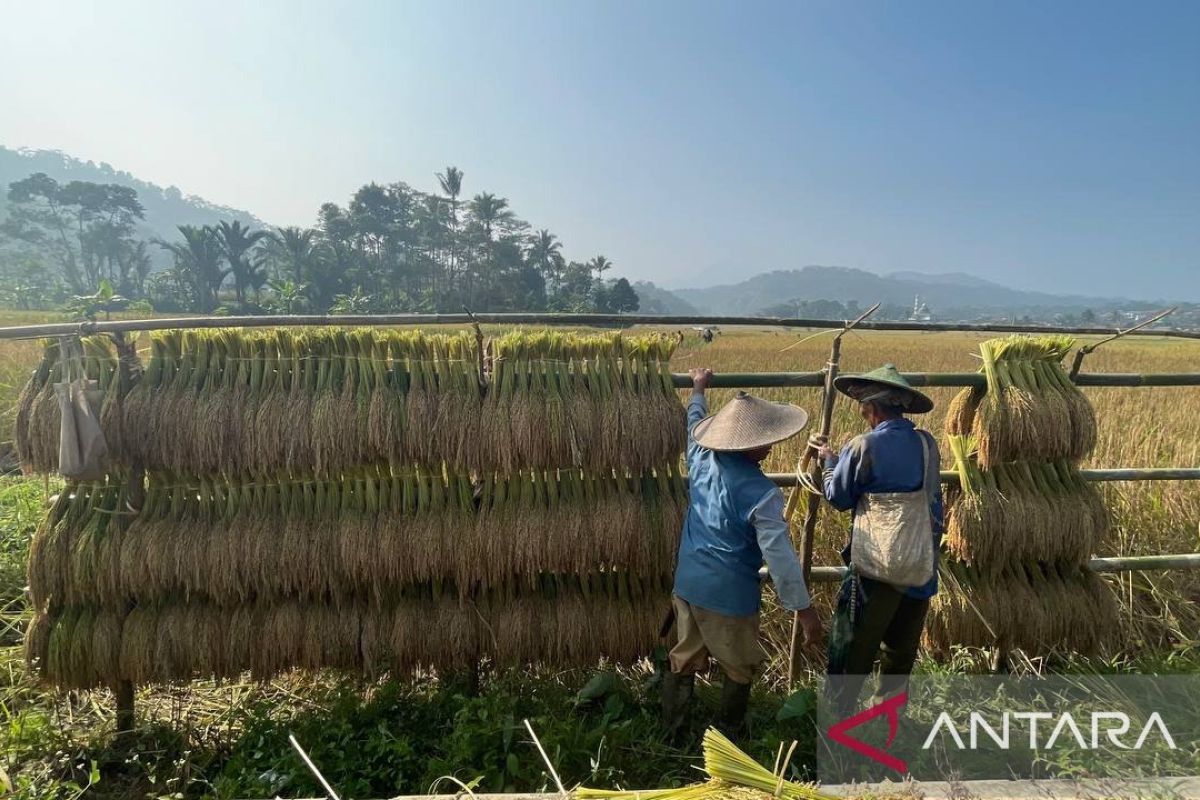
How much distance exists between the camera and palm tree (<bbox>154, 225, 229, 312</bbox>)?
4744 cm

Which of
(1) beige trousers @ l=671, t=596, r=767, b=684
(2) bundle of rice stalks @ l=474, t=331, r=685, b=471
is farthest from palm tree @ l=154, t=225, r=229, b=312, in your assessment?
(1) beige trousers @ l=671, t=596, r=767, b=684

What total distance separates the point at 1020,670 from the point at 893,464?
80.1 inches

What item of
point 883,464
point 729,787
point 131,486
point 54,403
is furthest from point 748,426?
point 54,403

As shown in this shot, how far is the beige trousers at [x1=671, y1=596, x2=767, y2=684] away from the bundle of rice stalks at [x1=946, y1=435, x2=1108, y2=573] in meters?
1.51

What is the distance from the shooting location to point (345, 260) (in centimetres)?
5875

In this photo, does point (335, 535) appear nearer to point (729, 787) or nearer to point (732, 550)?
point (732, 550)

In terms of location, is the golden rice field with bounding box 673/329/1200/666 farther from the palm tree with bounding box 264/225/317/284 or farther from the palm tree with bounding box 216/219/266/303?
the palm tree with bounding box 264/225/317/284

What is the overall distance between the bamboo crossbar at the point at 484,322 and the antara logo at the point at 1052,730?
7.22ft

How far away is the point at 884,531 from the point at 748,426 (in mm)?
837

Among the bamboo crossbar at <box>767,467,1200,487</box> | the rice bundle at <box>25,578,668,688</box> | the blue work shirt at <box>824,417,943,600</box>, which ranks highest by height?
the blue work shirt at <box>824,417,943,600</box>

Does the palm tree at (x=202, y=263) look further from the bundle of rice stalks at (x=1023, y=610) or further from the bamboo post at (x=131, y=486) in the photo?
the bundle of rice stalks at (x=1023, y=610)

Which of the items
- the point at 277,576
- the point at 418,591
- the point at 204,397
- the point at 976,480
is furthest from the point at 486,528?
the point at 976,480

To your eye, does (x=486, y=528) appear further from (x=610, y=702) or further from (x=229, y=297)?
(x=229, y=297)

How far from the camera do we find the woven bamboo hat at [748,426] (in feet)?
8.84
